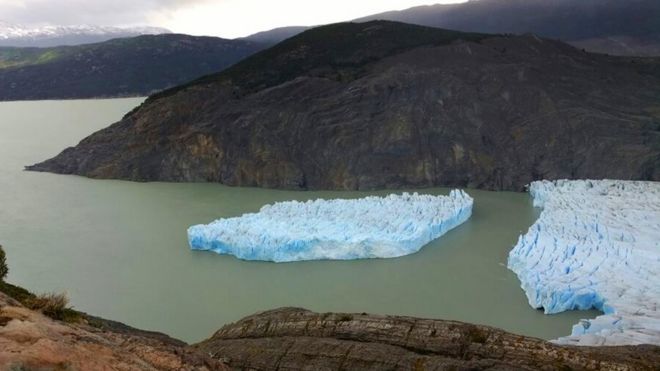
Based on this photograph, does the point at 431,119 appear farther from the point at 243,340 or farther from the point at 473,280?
the point at 243,340

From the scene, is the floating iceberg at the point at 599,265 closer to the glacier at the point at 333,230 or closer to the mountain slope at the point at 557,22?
the glacier at the point at 333,230

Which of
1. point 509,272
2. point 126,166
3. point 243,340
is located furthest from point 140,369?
point 126,166

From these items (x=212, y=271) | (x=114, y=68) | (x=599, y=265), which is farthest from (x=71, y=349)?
(x=114, y=68)

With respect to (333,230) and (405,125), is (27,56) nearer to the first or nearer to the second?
(405,125)

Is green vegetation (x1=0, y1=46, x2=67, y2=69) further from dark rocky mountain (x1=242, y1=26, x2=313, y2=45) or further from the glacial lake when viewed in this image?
the glacial lake

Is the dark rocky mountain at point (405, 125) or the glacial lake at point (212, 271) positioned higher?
the dark rocky mountain at point (405, 125)

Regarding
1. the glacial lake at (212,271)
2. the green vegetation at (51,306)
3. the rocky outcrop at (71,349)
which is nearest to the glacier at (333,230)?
the glacial lake at (212,271)
